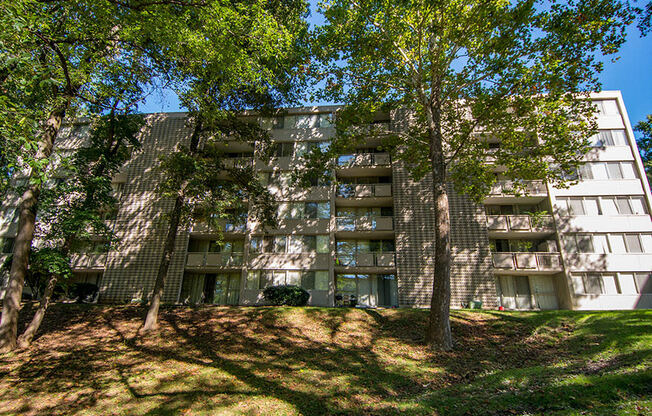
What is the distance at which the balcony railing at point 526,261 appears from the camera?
2088cm

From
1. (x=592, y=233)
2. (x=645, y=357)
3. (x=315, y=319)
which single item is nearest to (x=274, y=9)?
(x=315, y=319)

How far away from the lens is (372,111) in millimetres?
15344

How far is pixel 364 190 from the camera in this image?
22938mm

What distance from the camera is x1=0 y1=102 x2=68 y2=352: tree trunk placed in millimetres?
11273

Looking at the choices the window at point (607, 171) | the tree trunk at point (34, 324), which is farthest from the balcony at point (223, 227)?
the window at point (607, 171)

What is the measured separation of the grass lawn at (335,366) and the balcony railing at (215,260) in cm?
688

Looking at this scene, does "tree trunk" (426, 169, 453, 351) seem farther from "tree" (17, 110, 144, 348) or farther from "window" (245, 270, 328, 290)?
"tree" (17, 110, 144, 348)

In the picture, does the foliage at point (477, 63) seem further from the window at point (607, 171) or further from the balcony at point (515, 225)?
the window at point (607, 171)

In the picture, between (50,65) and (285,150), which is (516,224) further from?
(50,65)

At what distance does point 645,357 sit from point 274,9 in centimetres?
1743

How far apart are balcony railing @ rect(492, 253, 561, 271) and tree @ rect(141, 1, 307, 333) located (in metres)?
15.2

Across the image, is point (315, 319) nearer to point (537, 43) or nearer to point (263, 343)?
point (263, 343)

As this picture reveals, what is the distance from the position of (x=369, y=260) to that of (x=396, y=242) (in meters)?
2.13

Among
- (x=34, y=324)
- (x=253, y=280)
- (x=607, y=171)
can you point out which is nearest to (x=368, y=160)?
(x=253, y=280)
